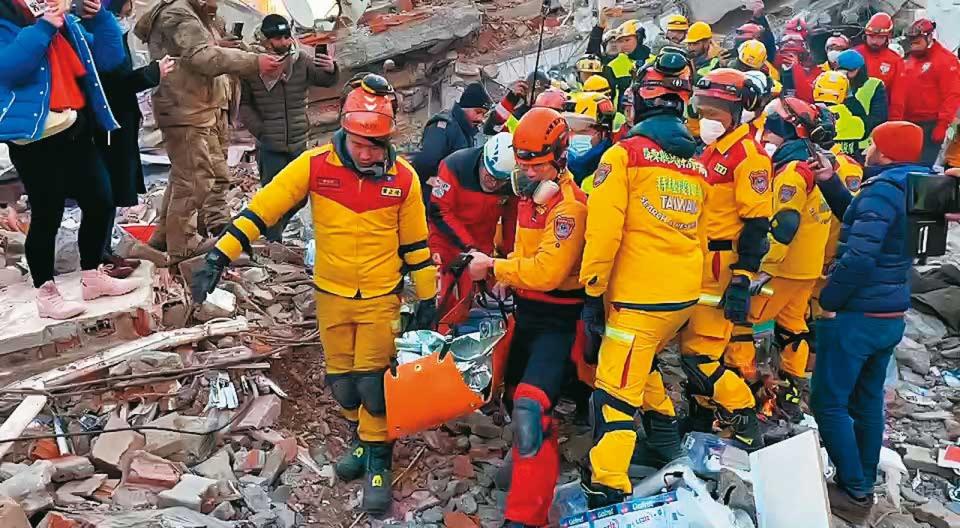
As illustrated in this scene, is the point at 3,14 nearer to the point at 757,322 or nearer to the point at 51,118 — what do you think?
the point at 51,118

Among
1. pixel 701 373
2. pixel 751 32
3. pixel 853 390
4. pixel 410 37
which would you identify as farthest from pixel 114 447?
pixel 410 37

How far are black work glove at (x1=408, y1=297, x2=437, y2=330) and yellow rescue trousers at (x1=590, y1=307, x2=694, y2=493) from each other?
1.03 metres

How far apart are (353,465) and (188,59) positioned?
313 centimetres

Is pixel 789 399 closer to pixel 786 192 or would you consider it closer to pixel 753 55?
pixel 786 192

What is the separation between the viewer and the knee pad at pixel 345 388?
181 inches

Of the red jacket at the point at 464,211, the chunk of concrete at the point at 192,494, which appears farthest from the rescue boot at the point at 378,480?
A: the red jacket at the point at 464,211

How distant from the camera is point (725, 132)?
4684mm

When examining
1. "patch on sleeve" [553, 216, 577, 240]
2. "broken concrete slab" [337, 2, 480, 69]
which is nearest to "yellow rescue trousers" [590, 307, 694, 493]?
"patch on sleeve" [553, 216, 577, 240]

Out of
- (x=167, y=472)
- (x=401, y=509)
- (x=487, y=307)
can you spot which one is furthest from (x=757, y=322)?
(x=167, y=472)

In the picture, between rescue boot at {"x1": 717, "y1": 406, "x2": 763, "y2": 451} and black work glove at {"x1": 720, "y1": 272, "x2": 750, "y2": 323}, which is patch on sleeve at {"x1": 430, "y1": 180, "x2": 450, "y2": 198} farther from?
rescue boot at {"x1": 717, "y1": 406, "x2": 763, "y2": 451}

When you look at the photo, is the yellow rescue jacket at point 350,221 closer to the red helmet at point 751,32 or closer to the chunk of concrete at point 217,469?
the chunk of concrete at point 217,469

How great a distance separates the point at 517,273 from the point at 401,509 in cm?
145

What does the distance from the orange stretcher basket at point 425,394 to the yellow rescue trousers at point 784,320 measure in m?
1.75

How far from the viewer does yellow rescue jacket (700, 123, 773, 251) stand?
181 inches
